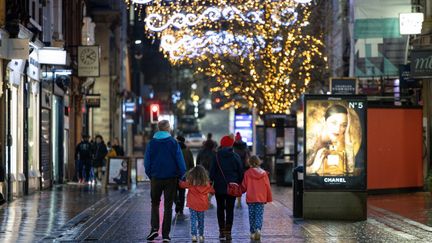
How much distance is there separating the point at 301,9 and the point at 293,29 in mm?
1489

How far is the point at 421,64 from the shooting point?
2703 cm

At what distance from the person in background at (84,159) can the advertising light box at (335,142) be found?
58.1ft

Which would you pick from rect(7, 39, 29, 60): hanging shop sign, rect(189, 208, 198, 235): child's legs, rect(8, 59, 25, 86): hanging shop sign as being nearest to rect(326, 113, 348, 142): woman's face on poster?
rect(189, 208, 198, 235): child's legs

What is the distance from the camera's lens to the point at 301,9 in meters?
39.8

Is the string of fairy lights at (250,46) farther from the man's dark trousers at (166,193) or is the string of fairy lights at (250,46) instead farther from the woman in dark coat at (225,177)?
the man's dark trousers at (166,193)

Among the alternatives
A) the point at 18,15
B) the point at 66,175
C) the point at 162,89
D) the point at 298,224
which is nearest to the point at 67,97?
the point at 66,175

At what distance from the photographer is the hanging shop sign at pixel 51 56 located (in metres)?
30.7

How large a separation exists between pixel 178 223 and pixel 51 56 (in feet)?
41.9

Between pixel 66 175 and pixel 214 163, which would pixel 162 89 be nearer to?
pixel 66 175

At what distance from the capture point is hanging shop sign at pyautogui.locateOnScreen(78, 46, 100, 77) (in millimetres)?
37344

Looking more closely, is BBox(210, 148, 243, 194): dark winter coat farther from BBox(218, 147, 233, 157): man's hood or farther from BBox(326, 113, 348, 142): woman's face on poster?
BBox(326, 113, 348, 142): woman's face on poster

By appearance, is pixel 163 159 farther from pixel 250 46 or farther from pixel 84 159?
pixel 250 46

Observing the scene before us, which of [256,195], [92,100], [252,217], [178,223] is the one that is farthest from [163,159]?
[92,100]

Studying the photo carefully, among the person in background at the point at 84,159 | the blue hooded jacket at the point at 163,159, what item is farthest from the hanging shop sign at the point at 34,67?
the blue hooded jacket at the point at 163,159
